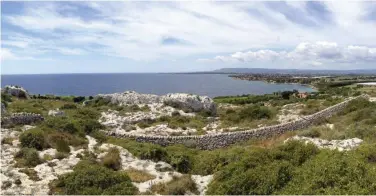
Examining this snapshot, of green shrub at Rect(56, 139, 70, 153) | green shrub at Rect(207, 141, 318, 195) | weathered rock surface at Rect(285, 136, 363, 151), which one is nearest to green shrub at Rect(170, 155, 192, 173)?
green shrub at Rect(207, 141, 318, 195)

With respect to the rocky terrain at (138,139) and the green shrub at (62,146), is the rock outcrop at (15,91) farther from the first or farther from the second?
the green shrub at (62,146)

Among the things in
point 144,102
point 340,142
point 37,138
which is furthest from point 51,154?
point 144,102

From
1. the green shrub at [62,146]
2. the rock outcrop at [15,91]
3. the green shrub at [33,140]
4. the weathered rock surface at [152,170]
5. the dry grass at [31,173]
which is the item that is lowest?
the weathered rock surface at [152,170]

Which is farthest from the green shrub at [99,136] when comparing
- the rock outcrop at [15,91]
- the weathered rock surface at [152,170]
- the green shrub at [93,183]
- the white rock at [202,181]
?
the rock outcrop at [15,91]

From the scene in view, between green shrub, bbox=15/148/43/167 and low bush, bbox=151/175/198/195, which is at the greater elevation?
green shrub, bbox=15/148/43/167

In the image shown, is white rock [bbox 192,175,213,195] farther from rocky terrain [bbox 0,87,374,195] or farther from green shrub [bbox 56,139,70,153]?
green shrub [bbox 56,139,70,153]

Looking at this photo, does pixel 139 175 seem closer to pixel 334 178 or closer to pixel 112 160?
pixel 112 160

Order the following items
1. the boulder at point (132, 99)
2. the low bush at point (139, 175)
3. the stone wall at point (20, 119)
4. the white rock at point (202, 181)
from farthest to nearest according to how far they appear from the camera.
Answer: the boulder at point (132, 99)
the stone wall at point (20, 119)
the low bush at point (139, 175)
the white rock at point (202, 181)
